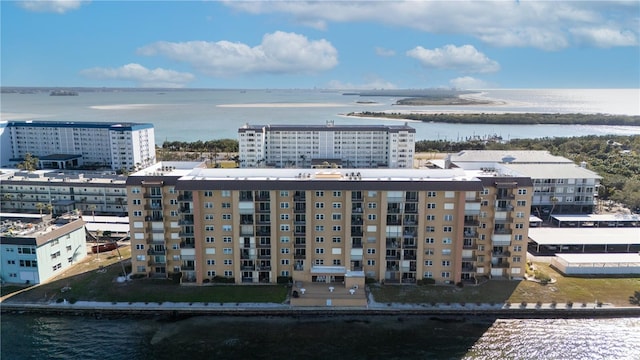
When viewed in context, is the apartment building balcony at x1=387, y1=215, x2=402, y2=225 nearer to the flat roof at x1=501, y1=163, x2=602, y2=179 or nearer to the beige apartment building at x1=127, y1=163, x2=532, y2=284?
the beige apartment building at x1=127, y1=163, x2=532, y2=284

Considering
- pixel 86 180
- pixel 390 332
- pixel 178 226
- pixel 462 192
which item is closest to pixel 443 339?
pixel 390 332

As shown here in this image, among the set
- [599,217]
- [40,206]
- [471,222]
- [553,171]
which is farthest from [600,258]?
[40,206]

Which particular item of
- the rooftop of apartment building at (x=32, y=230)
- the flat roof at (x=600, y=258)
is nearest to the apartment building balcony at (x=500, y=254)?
the flat roof at (x=600, y=258)

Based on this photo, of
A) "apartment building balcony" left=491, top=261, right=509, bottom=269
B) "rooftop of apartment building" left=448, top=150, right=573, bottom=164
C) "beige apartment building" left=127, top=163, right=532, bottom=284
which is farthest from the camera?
"rooftop of apartment building" left=448, top=150, right=573, bottom=164

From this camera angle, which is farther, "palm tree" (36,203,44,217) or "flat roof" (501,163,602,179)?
"flat roof" (501,163,602,179)

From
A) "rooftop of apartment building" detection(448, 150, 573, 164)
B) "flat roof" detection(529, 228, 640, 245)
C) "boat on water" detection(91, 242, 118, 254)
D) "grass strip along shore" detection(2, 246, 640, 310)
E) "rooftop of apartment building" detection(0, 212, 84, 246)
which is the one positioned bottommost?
"grass strip along shore" detection(2, 246, 640, 310)

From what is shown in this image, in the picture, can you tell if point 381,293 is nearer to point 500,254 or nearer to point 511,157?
point 500,254

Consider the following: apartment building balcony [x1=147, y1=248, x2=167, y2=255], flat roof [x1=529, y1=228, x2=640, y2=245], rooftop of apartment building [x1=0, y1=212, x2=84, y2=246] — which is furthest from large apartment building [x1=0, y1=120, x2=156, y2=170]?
flat roof [x1=529, y1=228, x2=640, y2=245]
